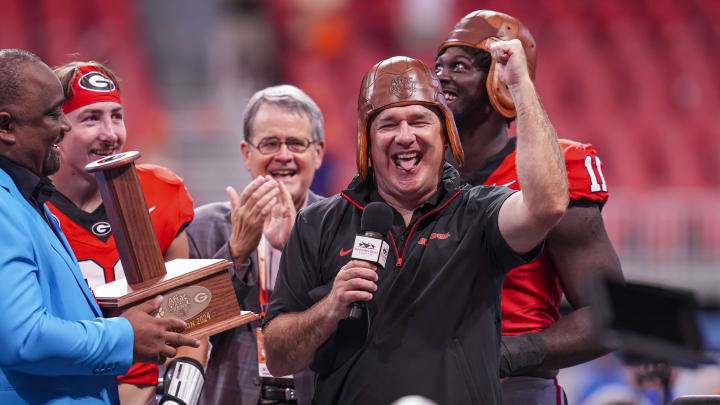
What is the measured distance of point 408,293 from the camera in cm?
236

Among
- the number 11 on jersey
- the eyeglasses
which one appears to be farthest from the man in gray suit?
the number 11 on jersey

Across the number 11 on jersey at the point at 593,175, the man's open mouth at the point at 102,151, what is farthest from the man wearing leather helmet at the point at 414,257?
the man's open mouth at the point at 102,151

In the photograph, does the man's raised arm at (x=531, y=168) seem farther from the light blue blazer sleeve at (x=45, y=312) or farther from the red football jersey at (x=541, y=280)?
the light blue blazer sleeve at (x=45, y=312)

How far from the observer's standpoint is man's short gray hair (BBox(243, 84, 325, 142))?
3.49 meters

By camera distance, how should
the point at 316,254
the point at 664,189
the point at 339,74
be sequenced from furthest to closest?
1. the point at 339,74
2. the point at 664,189
3. the point at 316,254

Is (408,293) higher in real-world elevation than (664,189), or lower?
higher

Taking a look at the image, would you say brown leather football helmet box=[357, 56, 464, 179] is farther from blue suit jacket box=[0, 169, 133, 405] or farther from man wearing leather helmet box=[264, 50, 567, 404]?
blue suit jacket box=[0, 169, 133, 405]

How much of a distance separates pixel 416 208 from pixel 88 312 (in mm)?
950

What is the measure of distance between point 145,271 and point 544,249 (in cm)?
131

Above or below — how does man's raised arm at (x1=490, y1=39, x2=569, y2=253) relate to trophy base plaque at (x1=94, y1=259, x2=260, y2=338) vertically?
above

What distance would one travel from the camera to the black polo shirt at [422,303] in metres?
2.28

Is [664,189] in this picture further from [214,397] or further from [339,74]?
[214,397]

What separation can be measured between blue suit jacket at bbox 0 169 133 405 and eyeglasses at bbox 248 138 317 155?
1.22 meters

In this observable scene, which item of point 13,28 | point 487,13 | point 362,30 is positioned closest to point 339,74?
point 362,30
